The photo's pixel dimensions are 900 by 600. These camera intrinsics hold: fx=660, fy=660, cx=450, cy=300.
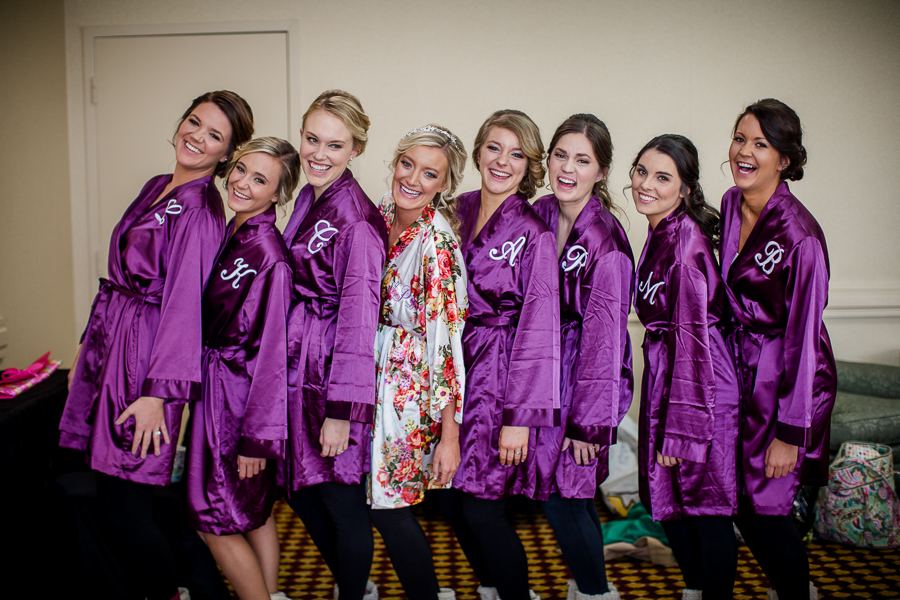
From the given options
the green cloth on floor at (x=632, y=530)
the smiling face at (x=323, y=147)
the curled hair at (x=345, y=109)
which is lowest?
the green cloth on floor at (x=632, y=530)

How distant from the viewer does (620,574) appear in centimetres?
232

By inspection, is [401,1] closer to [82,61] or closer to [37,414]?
[82,61]

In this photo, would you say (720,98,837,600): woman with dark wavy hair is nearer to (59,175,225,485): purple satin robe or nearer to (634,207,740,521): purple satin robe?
(634,207,740,521): purple satin robe

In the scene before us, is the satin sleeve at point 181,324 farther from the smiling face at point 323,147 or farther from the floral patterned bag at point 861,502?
the floral patterned bag at point 861,502

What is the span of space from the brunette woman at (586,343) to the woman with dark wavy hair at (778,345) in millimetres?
Result: 318

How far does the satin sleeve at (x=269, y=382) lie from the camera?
167cm

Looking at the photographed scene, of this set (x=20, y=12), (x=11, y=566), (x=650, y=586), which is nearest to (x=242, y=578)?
(x=11, y=566)

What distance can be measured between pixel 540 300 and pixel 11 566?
1.73 m

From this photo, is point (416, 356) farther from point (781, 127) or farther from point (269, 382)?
point (781, 127)

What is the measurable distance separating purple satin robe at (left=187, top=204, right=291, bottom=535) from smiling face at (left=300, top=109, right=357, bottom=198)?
21 cm

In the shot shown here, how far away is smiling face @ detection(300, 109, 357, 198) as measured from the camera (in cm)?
180

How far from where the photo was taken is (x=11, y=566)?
1939 millimetres

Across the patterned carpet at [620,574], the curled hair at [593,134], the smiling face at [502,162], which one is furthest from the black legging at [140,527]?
the curled hair at [593,134]

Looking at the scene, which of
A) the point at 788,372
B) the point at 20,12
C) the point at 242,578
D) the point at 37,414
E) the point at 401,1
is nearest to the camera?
the point at 788,372
